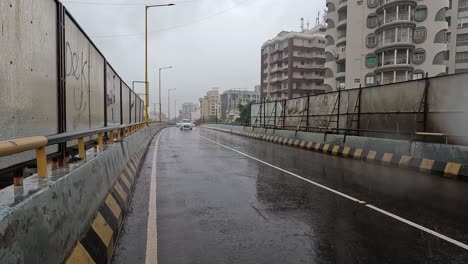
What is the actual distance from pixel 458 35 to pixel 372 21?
16614 mm

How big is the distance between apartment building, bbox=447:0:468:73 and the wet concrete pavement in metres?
61.6

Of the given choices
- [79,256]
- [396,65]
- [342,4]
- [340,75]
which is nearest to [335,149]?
[79,256]

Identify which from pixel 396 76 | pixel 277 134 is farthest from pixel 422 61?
pixel 277 134

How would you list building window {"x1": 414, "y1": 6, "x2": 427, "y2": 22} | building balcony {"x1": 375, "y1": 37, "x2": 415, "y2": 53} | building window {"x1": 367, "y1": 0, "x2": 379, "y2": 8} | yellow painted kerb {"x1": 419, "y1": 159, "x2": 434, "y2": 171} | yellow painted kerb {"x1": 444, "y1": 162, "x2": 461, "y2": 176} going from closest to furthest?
yellow painted kerb {"x1": 444, "y1": 162, "x2": 461, "y2": 176}
yellow painted kerb {"x1": 419, "y1": 159, "x2": 434, "y2": 171}
building balcony {"x1": 375, "y1": 37, "x2": 415, "y2": 53}
building window {"x1": 414, "y1": 6, "x2": 427, "y2": 22}
building window {"x1": 367, "y1": 0, "x2": 379, "y2": 8}

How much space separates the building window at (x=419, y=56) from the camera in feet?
170

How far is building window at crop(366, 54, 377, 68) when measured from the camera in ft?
182

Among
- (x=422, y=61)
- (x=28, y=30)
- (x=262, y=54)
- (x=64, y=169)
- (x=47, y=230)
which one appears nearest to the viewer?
(x=47, y=230)

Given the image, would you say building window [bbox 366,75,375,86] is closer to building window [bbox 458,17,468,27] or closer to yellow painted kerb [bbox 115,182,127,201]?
building window [bbox 458,17,468,27]

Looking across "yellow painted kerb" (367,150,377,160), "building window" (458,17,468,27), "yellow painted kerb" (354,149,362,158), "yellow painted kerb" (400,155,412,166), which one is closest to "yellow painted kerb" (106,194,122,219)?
"yellow painted kerb" (400,155,412,166)

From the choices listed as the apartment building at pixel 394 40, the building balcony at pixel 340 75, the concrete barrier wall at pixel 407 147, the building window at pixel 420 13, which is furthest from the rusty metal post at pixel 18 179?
the building balcony at pixel 340 75

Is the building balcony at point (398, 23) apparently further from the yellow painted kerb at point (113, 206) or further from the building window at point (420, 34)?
the yellow painted kerb at point (113, 206)

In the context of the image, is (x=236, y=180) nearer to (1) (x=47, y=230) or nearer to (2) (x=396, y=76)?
(1) (x=47, y=230)

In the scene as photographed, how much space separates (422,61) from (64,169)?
191 ft

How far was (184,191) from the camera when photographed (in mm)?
7355
